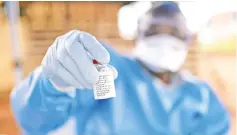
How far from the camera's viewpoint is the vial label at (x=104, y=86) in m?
0.80

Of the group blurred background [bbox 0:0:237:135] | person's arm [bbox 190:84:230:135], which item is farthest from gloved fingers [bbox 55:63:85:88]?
person's arm [bbox 190:84:230:135]

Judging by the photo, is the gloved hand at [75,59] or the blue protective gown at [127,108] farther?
the blue protective gown at [127,108]

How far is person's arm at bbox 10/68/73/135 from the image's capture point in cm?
86

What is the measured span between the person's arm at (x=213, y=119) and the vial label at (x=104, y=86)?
0.30 m

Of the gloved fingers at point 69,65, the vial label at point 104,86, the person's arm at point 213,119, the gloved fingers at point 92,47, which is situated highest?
the gloved fingers at point 92,47

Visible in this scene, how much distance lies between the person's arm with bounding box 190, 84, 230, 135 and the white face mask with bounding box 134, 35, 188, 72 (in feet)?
0.33

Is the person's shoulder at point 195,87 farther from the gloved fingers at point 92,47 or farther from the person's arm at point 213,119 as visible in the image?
the gloved fingers at point 92,47

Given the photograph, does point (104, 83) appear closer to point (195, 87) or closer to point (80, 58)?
point (80, 58)

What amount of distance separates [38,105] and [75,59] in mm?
176

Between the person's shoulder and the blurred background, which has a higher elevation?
the blurred background

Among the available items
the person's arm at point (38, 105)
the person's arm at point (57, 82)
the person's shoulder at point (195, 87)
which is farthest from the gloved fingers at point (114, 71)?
the person's shoulder at point (195, 87)

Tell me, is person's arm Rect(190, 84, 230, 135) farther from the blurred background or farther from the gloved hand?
the gloved hand

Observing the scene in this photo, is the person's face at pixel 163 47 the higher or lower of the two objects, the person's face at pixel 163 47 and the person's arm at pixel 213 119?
the higher

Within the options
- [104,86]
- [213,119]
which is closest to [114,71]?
[104,86]
